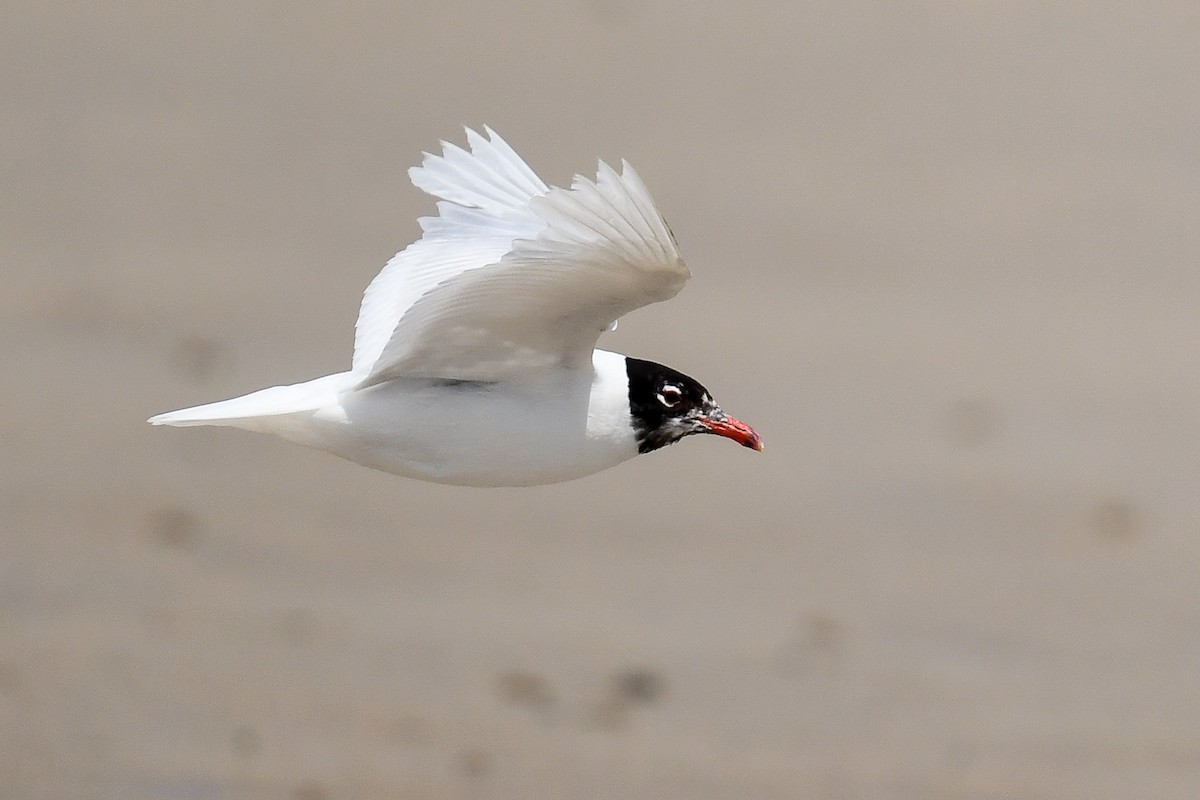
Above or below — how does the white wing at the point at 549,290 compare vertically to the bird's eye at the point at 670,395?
above

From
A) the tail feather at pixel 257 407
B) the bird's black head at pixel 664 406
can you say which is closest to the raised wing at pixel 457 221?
the tail feather at pixel 257 407

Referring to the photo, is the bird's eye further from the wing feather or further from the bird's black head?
the wing feather

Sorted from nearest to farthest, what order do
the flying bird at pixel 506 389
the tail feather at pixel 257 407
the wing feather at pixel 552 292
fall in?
the wing feather at pixel 552 292 → the flying bird at pixel 506 389 → the tail feather at pixel 257 407

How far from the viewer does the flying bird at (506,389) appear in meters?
4.14

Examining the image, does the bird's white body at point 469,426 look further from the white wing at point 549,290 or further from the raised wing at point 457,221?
the raised wing at point 457,221

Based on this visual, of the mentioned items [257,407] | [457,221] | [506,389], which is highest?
[457,221]

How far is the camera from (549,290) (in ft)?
13.6

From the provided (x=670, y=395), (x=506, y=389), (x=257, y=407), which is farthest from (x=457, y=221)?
(x=257, y=407)

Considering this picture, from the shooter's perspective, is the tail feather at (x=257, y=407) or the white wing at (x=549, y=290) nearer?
the white wing at (x=549, y=290)

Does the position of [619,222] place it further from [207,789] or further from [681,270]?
[207,789]

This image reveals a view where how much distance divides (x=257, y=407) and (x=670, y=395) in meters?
0.95

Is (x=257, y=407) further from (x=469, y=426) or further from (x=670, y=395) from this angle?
(x=670, y=395)

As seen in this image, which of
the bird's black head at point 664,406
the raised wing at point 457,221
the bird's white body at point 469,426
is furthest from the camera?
the raised wing at point 457,221

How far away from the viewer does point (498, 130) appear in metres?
8.73
